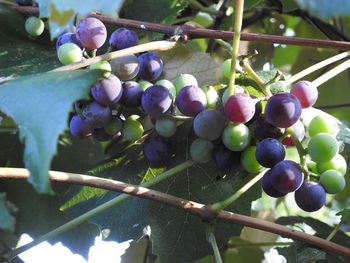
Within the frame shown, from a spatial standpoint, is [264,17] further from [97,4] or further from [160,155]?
[97,4]

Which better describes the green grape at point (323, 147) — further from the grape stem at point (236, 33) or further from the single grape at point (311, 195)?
the grape stem at point (236, 33)

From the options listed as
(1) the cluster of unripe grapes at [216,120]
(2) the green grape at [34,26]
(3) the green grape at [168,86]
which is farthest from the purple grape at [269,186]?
(2) the green grape at [34,26]

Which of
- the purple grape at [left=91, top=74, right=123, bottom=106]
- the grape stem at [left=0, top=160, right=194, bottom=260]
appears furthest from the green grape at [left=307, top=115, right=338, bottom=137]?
the purple grape at [left=91, top=74, right=123, bottom=106]

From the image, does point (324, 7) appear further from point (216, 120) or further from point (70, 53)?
point (70, 53)

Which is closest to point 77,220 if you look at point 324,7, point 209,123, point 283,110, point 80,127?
point 80,127

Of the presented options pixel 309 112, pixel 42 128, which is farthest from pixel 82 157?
pixel 42 128

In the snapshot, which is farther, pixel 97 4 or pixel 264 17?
pixel 264 17
